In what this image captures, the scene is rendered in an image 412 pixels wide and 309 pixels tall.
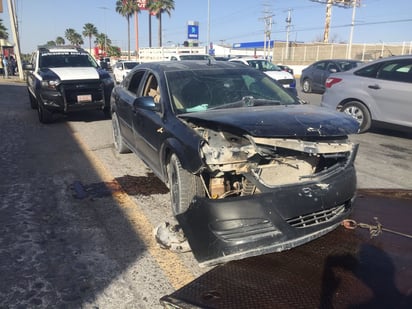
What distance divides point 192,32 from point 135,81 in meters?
33.8

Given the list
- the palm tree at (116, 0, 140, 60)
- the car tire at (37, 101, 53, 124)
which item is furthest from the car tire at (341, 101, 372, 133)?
the palm tree at (116, 0, 140, 60)

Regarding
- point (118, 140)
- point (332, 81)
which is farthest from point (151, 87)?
point (332, 81)

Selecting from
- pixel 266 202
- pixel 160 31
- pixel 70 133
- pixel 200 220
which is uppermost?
pixel 160 31

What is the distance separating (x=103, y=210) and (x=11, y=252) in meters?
1.09

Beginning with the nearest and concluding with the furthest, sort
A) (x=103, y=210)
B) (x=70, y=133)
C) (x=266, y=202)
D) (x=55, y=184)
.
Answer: (x=266, y=202)
(x=103, y=210)
(x=55, y=184)
(x=70, y=133)

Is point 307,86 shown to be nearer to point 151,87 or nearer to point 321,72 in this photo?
point 321,72

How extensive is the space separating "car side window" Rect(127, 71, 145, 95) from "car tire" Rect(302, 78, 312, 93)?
13.5 metres

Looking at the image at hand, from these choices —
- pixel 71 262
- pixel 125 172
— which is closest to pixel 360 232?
pixel 71 262

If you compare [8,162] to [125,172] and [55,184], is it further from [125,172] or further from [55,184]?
[125,172]

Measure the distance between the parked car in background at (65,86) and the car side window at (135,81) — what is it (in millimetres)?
3627

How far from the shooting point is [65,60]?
401 inches

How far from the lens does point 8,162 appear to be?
6.02 metres

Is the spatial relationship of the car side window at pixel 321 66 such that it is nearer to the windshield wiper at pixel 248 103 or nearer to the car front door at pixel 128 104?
the car front door at pixel 128 104

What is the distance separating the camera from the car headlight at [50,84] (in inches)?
346
